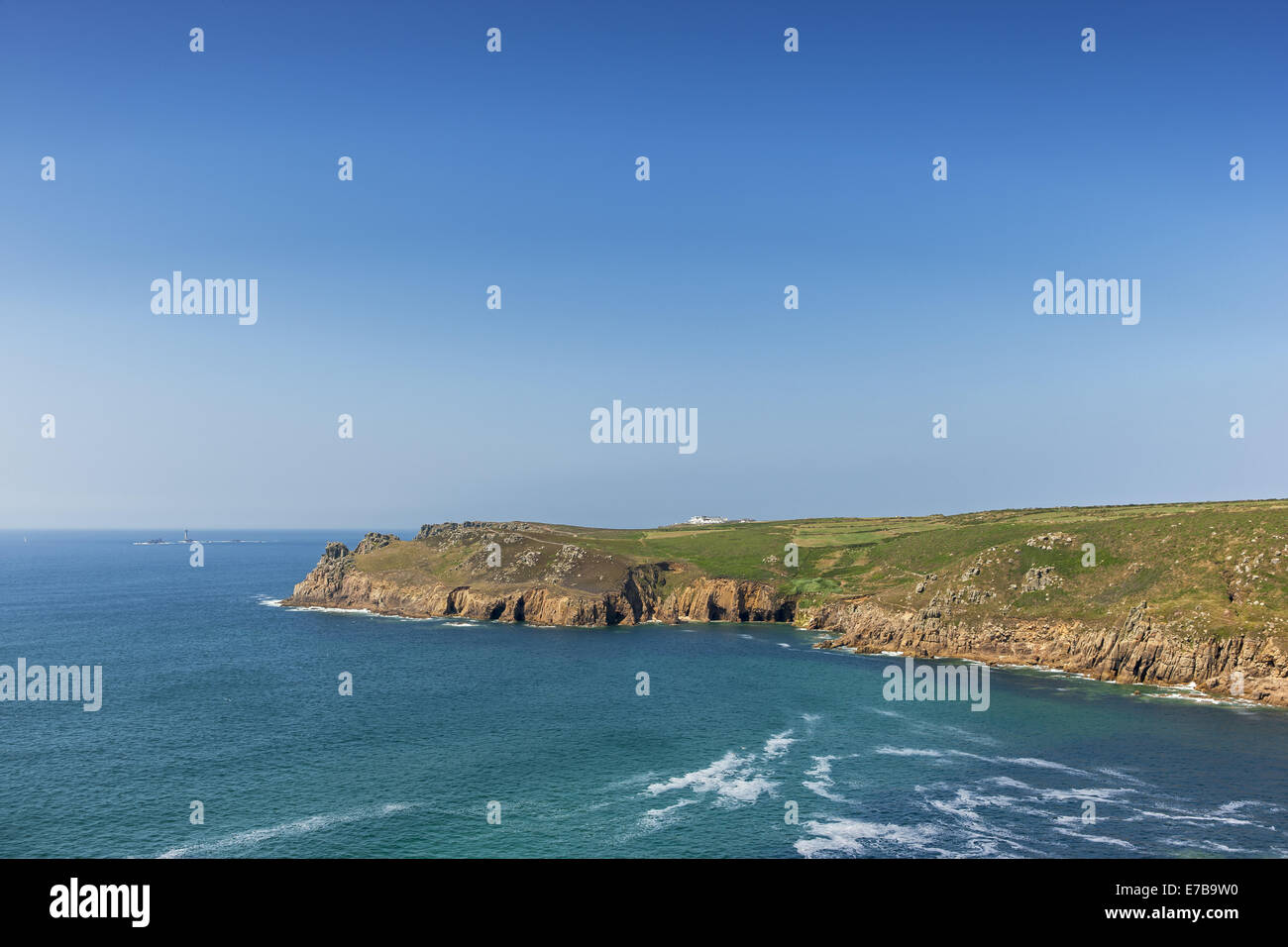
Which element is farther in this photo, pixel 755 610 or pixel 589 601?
pixel 755 610

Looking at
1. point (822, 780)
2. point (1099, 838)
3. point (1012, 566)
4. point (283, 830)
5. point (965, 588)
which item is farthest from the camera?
point (1012, 566)

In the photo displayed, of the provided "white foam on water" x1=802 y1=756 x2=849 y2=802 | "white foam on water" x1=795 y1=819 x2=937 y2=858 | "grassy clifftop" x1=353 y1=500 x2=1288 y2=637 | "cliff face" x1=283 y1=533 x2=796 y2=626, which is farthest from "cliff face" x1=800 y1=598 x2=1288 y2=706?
"white foam on water" x1=795 y1=819 x2=937 y2=858

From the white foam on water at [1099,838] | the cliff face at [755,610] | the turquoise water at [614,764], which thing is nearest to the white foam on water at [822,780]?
the turquoise water at [614,764]

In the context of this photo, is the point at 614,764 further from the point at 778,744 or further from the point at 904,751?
the point at 904,751

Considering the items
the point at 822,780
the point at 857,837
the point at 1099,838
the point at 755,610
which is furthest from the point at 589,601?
the point at 1099,838

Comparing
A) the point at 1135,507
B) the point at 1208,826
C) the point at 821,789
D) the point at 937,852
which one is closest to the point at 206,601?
the point at 821,789

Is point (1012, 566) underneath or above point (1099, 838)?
above

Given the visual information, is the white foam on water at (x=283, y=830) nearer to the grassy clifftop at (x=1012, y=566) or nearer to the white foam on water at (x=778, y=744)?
the white foam on water at (x=778, y=744)
